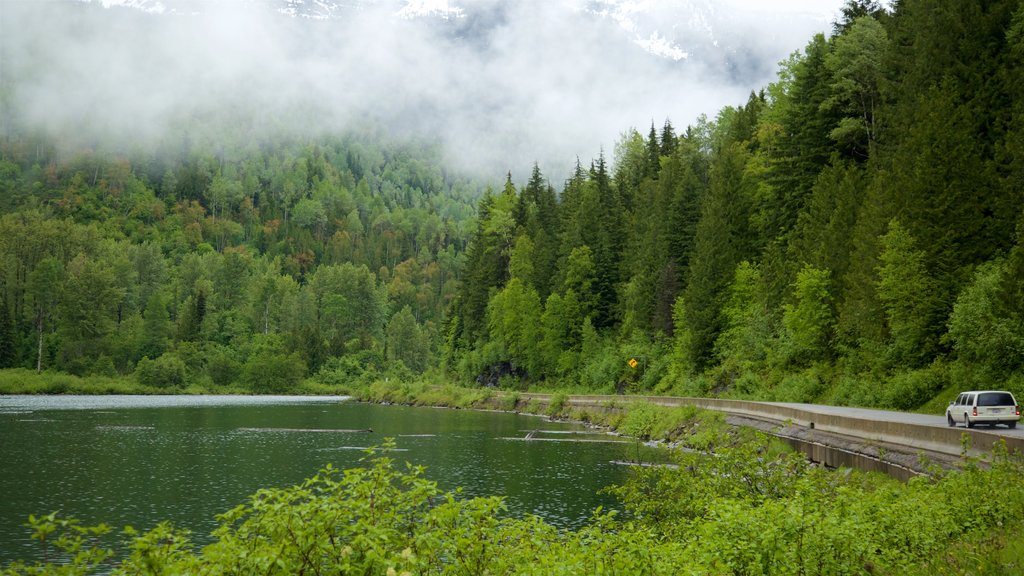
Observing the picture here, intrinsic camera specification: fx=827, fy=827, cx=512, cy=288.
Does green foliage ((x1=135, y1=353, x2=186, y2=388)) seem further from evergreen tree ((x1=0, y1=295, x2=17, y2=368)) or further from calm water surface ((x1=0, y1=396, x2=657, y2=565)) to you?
calm water surface ((x1=0, y1=396, x2=657, y2=565))

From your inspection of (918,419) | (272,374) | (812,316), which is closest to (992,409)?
(918,419)

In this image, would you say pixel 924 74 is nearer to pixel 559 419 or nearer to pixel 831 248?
pixel 831 248

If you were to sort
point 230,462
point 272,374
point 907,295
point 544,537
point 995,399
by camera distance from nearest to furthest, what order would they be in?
point 544,537 → point 995,399 → point 230,462 → point 907,295 → point 272,374

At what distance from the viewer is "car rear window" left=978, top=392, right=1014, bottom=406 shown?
29688mm

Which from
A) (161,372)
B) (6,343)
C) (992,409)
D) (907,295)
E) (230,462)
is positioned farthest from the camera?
(161,372)

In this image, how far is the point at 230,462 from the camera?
45625 mm

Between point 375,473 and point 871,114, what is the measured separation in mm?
70487

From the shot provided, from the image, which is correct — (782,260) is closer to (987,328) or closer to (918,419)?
(987,328)

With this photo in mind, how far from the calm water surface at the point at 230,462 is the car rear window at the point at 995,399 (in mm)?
13971

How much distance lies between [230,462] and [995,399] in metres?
37.0

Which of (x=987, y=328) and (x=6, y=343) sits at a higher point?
(x=6, y=343)

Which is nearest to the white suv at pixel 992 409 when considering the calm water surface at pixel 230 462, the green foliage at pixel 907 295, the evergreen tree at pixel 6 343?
the calm water surface at pixel 230 462

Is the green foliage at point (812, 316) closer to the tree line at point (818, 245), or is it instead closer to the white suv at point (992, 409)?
the tree line at point (818, 245)

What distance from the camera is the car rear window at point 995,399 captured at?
29.7 meters
